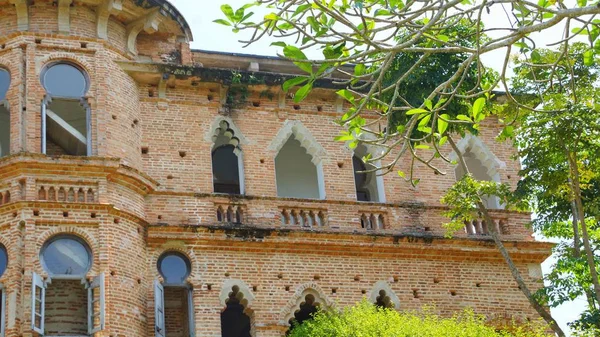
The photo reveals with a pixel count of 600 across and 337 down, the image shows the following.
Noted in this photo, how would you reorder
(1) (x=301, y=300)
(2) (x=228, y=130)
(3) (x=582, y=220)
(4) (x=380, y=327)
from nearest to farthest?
1. (4) (x=380, y=327)
2. (3) (x=582, y=220)
3. (1) (x=301, y=300)
4. (2) (x=228, y=130)

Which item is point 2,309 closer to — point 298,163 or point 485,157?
point 298,163

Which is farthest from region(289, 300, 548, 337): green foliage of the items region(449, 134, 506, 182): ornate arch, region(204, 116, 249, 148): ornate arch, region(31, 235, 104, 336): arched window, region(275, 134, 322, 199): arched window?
region(449, 134, 506, 182): ornate arch

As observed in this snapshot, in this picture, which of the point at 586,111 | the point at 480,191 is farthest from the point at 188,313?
the point at 586,111

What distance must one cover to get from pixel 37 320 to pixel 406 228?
711 cm

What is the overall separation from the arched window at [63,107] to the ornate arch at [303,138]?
12.1ft

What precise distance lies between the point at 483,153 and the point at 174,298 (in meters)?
6.99

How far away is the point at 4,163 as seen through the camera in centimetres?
1969

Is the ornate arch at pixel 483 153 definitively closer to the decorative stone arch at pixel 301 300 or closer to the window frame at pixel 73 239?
the decorative stone arch at pixel 301 300

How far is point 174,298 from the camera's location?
2103 cm

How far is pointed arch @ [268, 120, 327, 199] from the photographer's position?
2278 cm

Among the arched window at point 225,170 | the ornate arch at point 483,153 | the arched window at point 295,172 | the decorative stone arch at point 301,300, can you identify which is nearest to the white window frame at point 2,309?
the decorative stone arch at point 301,300

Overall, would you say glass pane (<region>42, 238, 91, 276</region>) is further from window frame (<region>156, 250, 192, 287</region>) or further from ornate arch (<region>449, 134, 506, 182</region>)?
ornate arch (<region>449, 134, 506, 182</region>)

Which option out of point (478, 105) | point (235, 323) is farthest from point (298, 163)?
→ point (478, 105)

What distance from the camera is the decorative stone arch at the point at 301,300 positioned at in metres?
20.7
